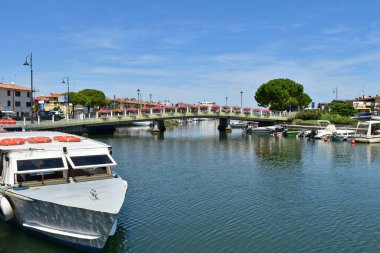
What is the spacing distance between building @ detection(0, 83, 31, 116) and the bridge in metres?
23.0

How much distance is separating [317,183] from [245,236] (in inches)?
597

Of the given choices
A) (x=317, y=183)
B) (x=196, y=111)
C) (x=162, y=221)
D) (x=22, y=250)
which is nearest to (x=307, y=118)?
(x=196, y=111)

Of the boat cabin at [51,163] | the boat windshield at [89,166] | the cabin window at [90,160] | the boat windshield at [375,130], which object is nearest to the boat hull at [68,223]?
the boat cabin at [51,163]

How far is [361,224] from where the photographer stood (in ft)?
68.7

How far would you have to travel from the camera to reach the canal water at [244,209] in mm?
17859

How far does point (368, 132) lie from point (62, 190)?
64709 millimetres

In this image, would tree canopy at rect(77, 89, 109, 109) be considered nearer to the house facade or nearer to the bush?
the bush

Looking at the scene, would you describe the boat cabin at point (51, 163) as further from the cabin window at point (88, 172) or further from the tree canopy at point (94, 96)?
the tree canopy at point (94, 96)

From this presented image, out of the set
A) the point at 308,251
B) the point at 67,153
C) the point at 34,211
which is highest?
the point at 67,153

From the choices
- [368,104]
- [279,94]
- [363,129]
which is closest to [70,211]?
[363,129]

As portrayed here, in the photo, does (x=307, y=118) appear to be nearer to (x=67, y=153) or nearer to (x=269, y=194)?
(x=269, y=194)

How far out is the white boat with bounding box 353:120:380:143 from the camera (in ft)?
218

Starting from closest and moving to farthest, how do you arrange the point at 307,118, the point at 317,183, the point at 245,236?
the point at 245,236 → the point at 317,183 → the point at 307,118

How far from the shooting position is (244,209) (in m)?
23.7
